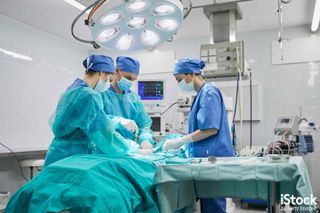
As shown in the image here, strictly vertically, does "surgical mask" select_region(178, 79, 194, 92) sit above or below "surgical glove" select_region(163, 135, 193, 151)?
above

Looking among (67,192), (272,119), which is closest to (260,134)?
(272,119)

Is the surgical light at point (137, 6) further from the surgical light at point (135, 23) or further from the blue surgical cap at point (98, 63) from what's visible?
the blue surgical cap at point (98, 63)

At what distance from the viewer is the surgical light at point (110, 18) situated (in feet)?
5.16

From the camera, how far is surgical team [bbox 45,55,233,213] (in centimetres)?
196

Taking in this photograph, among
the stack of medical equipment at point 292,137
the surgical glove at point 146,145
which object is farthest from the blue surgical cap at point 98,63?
the stack of medical equipment at point 292,137

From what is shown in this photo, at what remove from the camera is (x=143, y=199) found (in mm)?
1577

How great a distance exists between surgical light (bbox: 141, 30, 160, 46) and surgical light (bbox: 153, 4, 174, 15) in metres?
0.18

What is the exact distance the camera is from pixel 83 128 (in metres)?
1.93

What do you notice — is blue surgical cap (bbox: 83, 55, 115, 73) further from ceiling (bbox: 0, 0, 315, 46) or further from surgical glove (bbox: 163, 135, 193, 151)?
ceiling (bbox: 0, 0, 315, 46)

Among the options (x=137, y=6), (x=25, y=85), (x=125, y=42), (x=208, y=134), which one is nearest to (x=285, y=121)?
(x=208, y=134)

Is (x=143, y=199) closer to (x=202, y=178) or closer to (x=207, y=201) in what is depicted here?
(x=202, y=178)

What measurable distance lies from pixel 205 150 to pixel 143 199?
89 cm

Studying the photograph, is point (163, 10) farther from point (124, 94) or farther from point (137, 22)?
point (124, 94)

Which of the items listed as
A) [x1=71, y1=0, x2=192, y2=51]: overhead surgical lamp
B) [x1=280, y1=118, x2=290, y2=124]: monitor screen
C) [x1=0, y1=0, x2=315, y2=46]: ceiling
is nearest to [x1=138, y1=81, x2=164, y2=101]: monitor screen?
[x1=0, y1=0, x2=315, y2=46]: ceiling
